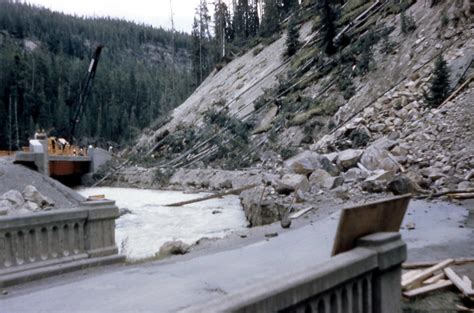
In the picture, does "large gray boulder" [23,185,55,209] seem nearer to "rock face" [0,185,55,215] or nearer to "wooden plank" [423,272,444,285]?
"rock face" [0,185,55,215]

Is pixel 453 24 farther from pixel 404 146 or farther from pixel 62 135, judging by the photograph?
pixel 62 135

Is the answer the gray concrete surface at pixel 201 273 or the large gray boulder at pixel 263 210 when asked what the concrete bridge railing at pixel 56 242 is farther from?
the large gray boulder at pixel 263 210

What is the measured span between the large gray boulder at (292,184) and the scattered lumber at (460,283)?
444 inches

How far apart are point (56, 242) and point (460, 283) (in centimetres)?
680

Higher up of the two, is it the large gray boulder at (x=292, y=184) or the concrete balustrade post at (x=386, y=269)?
the large gray boulder at (x=292, y=184)

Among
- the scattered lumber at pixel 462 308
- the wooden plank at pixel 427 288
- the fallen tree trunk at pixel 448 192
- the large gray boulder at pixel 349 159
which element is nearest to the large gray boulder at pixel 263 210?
the large gray boulder at pixel 349 159

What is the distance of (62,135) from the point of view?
88750mm

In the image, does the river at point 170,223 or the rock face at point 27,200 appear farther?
the rock face at point 27,200

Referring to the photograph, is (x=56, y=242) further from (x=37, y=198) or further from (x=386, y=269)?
(x=37, y=198)

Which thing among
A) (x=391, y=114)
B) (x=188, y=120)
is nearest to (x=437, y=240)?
(x=391, y=114)

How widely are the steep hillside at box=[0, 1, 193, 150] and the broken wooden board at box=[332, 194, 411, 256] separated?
198ft

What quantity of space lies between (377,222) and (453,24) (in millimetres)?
25804

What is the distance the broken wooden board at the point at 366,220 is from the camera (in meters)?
3.87

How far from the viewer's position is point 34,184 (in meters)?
19.3
